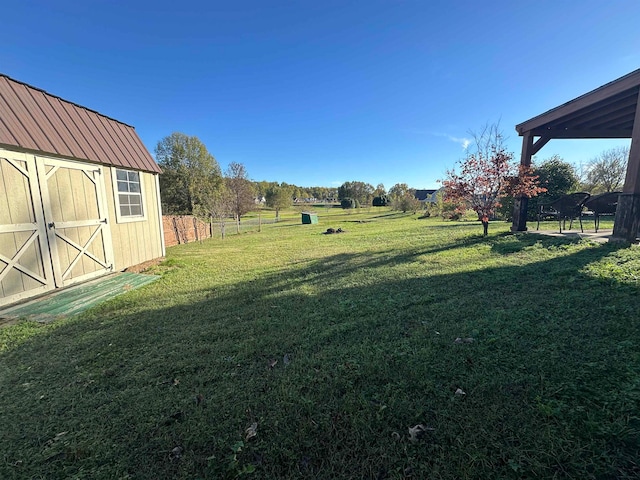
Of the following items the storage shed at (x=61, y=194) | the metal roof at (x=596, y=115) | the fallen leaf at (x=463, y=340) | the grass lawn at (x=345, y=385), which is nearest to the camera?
the grass lawn at (x=345, y=385)

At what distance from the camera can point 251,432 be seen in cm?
169

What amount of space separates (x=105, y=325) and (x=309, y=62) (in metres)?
12.4

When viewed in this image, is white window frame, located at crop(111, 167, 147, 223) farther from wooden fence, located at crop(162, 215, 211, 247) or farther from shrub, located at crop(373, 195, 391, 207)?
shrub, located at crop(373, 195, 391, 207)

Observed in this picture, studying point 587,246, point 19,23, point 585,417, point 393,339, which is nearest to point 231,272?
point 393,339

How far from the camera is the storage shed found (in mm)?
4301

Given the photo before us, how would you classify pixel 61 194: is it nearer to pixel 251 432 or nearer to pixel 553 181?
pixel 251 432

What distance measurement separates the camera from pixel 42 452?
1646 millimetres

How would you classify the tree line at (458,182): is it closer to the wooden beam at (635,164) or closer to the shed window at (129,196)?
the wooden beam at (635,164)

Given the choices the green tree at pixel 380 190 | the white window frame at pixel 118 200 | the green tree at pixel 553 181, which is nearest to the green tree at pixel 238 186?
the white window frame at pixel 118 200

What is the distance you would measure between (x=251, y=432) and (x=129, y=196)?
7.30 meters

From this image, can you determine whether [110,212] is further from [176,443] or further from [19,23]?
[176,443]

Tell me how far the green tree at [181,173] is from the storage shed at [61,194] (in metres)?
22.2

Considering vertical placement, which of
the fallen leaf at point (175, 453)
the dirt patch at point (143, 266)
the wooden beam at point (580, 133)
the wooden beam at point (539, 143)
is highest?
the wooden beam at point (580, 133)

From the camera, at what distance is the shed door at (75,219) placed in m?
4.88
